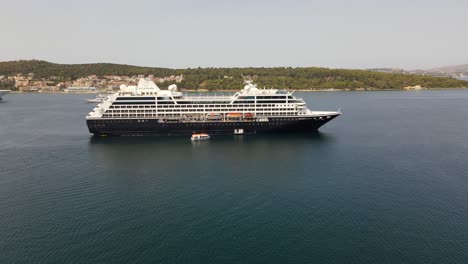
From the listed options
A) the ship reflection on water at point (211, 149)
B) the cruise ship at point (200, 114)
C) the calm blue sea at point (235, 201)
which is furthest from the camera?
the cruise ship at point (200, 114)

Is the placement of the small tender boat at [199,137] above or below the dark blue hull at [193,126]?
below

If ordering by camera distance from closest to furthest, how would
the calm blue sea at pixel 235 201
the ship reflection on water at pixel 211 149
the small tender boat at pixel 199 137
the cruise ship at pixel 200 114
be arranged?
the calm blue sea at pixel 235 201 < the ship reflection on water at pixel 211 149 < the small tender boat at pixel 199 137 < the cruise ship at pixel 200 114

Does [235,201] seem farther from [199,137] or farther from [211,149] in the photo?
[199,137]

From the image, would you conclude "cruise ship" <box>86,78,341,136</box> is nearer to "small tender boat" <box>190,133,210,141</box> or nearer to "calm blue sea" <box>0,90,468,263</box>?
"small tender boat" <box>190,133,210,141</box>

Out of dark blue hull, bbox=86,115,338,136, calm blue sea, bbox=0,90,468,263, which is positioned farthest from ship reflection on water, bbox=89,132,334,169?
dark blue hull, bbox=86,115,338,136

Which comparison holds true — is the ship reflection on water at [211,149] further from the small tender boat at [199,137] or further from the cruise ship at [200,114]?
the cruise ship at [200,114]

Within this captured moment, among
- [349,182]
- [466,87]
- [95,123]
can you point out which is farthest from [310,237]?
[466,87]

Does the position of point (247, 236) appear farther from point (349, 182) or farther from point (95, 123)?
point (95, 123)

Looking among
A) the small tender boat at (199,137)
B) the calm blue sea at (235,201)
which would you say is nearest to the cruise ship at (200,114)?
the small tender boat at (199,137)
